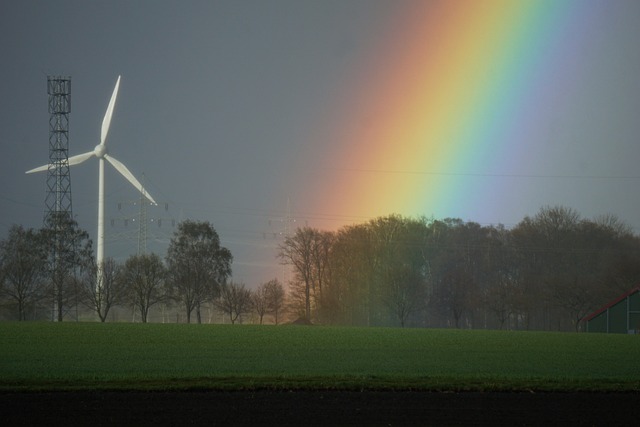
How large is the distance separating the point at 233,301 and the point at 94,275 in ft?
86.2

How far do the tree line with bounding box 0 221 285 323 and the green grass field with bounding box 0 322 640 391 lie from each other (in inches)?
1733

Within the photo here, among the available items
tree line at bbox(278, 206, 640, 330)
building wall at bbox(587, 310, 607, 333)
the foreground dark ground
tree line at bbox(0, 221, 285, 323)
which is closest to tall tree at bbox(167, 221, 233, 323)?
tree line at bbox(0, 221, 285, 323)

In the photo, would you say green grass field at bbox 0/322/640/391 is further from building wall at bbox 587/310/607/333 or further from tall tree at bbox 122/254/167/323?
tall tree at bbox 122/254/167/323

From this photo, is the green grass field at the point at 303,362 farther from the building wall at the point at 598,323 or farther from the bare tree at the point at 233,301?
the bare tree at the point at 233,301

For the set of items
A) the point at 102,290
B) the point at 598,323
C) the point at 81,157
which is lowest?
the point at 598,323

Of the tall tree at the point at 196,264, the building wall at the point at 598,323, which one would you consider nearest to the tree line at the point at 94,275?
the tall tree at the point at 196,264

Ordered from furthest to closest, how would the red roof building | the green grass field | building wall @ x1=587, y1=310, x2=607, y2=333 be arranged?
building wall @ x1=587, y1=310, x2=607, y2=333 < the red roof building < the green grass field

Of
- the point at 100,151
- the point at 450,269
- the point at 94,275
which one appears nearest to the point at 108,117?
the point at 100,151

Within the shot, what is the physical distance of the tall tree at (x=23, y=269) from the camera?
107 meters

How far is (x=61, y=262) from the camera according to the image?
11112 cm

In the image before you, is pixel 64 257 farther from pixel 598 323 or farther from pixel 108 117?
pixel 598 323

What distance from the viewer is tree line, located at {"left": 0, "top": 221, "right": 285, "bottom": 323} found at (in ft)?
357

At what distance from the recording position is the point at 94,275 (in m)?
116

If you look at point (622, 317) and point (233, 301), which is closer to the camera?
point (622, 317)
